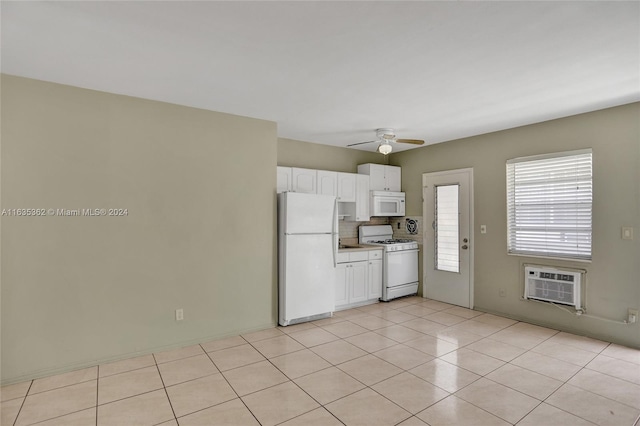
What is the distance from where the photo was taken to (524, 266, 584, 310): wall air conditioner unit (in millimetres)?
3982

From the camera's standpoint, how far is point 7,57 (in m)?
2.53

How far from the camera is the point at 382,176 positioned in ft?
19.5

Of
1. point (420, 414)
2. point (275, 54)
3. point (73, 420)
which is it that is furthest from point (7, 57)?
point (420, 414)

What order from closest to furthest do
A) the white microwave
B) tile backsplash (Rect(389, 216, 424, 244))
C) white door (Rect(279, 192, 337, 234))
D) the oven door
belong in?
white door (Rect(279, 192, 337, 234)), the oven door, the white microwave, tile backsplash (Rect(389, 216, 424, 244))

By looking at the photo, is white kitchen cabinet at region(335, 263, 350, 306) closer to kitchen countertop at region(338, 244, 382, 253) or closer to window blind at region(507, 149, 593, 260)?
kitchen countertop at region(338, 244, 382, 253)

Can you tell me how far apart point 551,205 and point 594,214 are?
0.46 m

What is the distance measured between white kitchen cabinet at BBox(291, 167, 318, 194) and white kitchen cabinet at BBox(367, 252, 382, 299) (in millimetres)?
1521

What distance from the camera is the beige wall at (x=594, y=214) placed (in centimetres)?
362

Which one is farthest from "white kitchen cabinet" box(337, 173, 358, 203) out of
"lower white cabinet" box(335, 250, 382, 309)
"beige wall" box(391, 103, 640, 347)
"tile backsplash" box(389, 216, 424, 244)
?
"beige wall" box(391, 103, 640, 347)

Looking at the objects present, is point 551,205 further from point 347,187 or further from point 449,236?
point 347,187

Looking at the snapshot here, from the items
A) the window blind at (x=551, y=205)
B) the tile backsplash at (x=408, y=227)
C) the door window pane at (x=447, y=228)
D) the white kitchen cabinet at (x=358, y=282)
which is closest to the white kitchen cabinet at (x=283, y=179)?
the white kitchen cabinet at (x=358, y=282)

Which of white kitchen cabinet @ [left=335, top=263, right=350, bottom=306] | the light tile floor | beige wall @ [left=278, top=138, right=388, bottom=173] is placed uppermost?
beige wall @ [left=278, top=138, right=388, bottom=173]

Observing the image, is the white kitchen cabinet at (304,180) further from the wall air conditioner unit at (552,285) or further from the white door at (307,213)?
the wall air conditioner unit at (552,285)

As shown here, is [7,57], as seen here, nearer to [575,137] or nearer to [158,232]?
[158,232]
